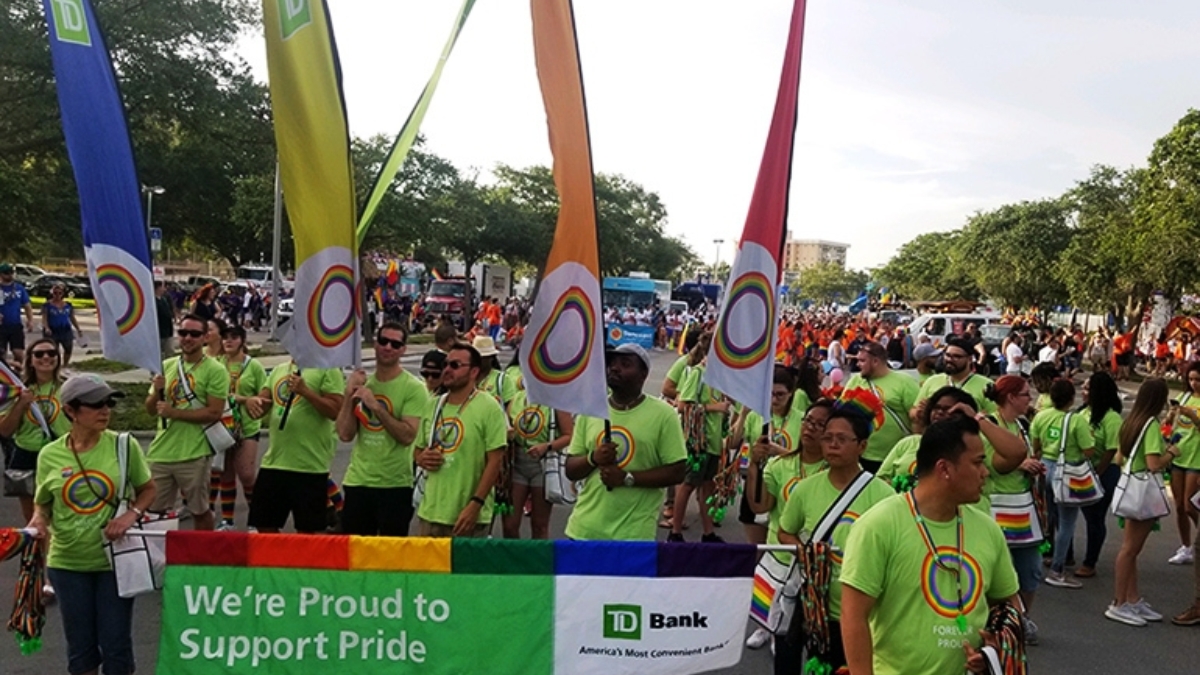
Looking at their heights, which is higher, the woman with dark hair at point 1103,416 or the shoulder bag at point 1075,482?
the woman with dark hair at point 1103,416

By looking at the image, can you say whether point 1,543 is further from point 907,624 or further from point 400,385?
point 907,624

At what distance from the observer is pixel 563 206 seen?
4.46 m

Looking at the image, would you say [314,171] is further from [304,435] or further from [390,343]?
[304,435]

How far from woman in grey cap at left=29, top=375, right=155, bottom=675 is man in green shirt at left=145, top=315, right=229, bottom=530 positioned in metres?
1.90

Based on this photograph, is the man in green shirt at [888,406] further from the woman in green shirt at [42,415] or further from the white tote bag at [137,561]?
the woman in green shirt at [42,415]

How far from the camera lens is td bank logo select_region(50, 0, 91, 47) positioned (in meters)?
4.40

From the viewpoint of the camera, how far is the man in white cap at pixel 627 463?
4.79m

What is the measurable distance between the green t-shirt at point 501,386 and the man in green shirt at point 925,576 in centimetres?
470

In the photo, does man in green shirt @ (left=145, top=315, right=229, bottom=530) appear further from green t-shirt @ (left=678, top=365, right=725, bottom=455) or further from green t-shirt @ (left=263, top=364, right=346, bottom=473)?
green t-shirt @ (left=678, top=365, right=725, bottom=455)

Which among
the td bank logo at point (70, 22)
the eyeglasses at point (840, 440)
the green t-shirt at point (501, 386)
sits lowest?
the green t-shirt at point (501, 386)

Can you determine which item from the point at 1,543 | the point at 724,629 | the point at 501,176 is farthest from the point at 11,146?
the point at 501,176

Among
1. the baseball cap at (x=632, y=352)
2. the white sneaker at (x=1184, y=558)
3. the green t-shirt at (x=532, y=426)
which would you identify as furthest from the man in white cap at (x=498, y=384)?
the white sneaker at (x=1184, y=558)

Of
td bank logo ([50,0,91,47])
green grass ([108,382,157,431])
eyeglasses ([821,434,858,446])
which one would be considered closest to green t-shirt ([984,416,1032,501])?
eyeglasses ([821,434,858,446])

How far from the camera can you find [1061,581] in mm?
7332
